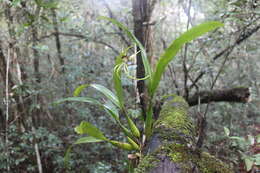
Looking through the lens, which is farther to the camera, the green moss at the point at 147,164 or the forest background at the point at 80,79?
the forest background at the point at 80,79

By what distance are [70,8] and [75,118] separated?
1.84 m

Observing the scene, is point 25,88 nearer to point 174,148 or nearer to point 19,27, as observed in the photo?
point 19,27

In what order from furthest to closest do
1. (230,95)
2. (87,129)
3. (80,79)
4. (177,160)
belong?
(80,79) → (230,95) → (87,129) → (177,160)

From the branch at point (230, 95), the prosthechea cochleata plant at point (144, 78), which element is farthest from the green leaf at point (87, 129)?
the branch at point (230, 95)

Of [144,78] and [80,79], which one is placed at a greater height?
[144,78]

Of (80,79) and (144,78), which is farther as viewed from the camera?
(80,79)

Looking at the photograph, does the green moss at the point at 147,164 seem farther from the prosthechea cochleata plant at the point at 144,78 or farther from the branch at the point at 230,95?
the branch at the point at 230,95

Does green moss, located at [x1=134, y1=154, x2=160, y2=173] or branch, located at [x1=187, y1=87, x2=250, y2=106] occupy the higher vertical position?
green moss, located at [x1=134, y1=154, x2=160, y2=173]

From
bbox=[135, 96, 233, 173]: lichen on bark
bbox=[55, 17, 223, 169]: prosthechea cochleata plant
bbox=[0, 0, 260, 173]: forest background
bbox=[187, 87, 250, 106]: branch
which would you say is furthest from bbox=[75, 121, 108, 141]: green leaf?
bbox=[187, 87, 250, 106]: branch

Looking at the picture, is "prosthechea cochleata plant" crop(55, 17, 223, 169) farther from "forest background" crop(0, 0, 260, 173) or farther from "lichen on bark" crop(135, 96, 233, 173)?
"forest background" crop(0, 0, 260, 173)

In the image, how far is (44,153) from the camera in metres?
2.55

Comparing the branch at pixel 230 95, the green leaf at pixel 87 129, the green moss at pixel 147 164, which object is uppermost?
the green leaf at pixel 87 129

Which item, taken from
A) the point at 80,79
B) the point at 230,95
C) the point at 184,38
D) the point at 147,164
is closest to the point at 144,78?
the point at 184,38

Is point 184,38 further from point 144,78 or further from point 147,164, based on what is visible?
point 147,164
